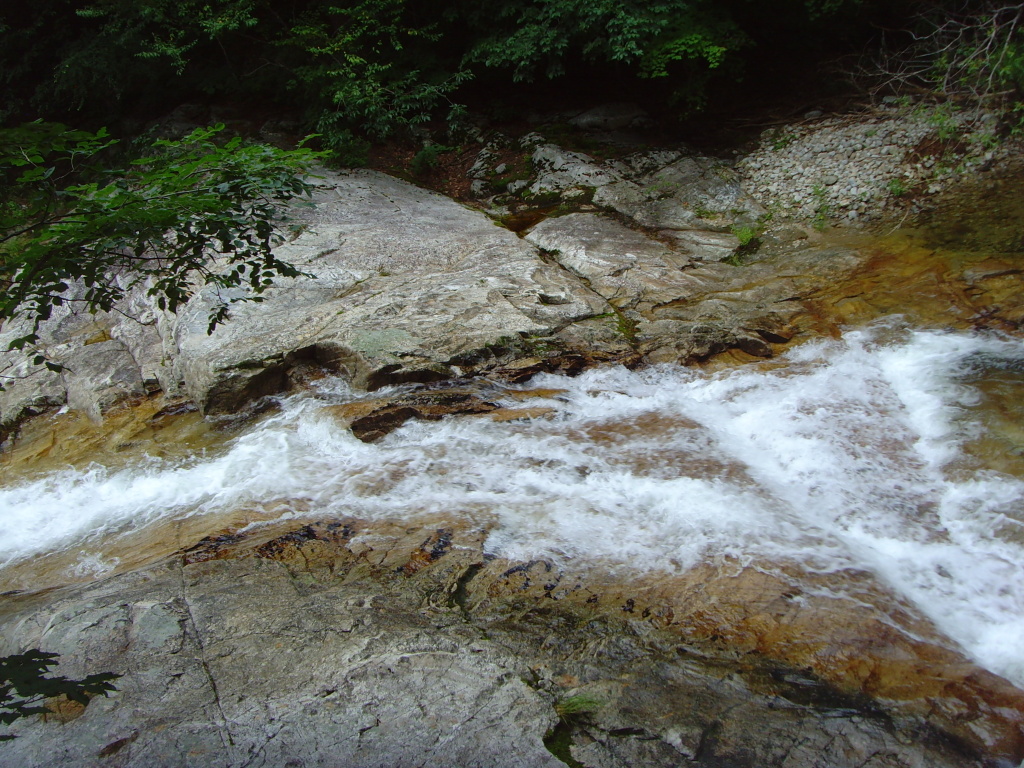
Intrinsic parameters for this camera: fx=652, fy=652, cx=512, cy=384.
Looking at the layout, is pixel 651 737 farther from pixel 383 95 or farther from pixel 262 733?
pixel 383 95

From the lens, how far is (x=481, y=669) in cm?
285

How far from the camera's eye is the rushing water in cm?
362

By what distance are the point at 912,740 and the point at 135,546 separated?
4.27 meters

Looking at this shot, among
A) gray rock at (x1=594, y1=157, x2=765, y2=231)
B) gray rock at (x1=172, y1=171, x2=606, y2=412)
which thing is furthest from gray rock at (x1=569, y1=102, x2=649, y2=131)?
gray rock at (x1=172, y1=171, x2=606, y2=412)

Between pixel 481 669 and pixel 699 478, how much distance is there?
2.06m

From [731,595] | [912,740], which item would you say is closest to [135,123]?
[731,595]

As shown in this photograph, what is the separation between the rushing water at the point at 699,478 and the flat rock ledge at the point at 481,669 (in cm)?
29

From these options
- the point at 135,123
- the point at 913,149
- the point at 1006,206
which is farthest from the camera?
the point at 135,123

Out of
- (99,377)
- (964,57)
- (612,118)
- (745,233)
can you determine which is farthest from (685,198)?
(99,377)

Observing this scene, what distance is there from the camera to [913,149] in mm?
7695

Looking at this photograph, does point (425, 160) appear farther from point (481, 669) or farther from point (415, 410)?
point (481, 669)

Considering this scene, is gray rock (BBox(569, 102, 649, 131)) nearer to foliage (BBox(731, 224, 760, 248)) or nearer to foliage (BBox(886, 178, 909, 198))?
foliage (BBox(731, 224, 760, 248))

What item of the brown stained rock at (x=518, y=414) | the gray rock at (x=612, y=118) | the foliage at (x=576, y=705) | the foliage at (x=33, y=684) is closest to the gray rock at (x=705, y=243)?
the gray rock at (x=612, y=118)

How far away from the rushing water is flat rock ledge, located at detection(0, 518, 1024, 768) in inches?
11.4
